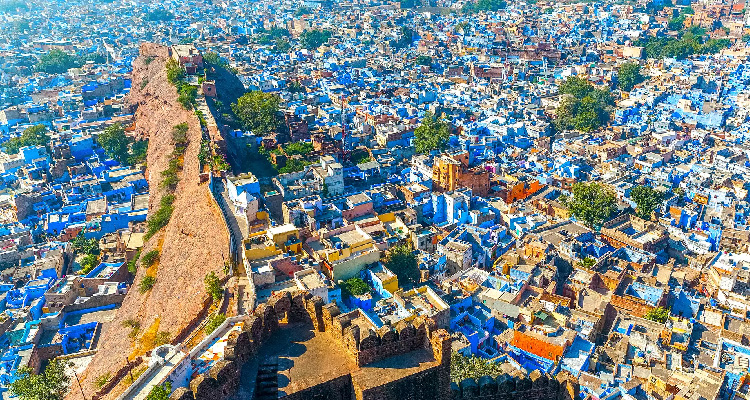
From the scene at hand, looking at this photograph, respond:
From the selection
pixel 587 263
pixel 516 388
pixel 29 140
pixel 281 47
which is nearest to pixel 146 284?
pixel 516 388


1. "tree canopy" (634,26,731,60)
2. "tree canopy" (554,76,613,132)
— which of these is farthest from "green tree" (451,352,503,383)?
"tree canopy" (634,26,731,60)

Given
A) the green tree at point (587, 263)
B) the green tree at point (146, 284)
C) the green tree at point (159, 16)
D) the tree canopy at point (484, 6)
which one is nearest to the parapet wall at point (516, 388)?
the green tree at point (587, 263)

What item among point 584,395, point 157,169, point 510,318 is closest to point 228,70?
point 157,169

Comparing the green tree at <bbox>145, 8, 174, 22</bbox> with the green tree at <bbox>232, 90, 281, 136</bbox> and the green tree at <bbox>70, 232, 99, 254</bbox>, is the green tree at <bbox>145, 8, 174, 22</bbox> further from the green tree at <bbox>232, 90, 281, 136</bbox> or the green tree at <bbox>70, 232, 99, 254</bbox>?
the green tree at <bbox>70, 232, 99, 254</bbox>

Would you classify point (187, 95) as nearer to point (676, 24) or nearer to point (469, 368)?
point (469, 368)

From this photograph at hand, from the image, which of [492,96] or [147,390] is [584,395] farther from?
[492,96]

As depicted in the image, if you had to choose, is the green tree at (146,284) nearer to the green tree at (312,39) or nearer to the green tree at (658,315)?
the green tree at (658,315)
